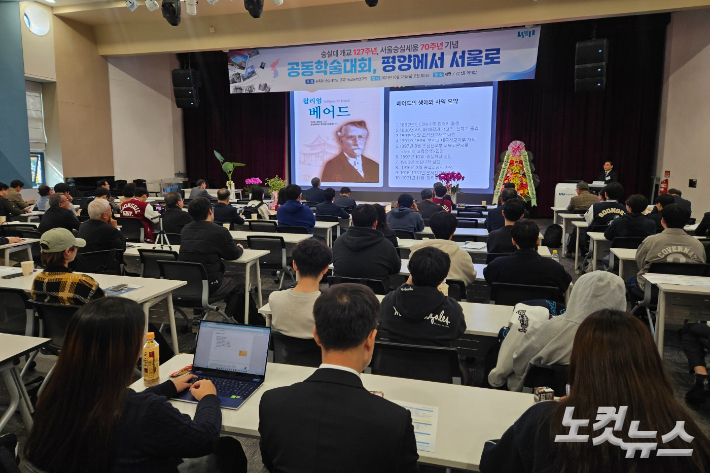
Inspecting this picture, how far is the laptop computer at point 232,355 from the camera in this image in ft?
6.55

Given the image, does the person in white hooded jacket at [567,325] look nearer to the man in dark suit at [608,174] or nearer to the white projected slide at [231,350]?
the white projected slide at [231,350]

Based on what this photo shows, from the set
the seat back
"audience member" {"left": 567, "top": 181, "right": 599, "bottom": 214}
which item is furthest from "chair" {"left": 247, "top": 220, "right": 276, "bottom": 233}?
"audience member" {"left": 567, "top": 181, "right": 599, "bottom": 214}

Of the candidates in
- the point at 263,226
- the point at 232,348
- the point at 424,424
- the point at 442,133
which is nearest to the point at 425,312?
the point at 424,424

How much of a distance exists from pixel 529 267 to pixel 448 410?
1.77 meters

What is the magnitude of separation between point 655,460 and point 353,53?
9.45 m

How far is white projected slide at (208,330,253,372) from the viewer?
2014mm

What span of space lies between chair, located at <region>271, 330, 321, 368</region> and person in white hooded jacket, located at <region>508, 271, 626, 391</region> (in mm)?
923

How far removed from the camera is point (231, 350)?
203cm

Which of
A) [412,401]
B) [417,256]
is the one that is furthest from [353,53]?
[412,401]

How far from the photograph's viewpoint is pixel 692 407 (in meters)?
3.11

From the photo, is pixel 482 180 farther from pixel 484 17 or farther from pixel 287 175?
pixel 287 175

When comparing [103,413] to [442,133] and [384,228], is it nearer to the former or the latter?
[384,228]

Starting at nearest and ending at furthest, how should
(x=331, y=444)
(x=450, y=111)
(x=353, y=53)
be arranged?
(x=331, y=444)
(x=353, y=53)
(x=450, y=111)

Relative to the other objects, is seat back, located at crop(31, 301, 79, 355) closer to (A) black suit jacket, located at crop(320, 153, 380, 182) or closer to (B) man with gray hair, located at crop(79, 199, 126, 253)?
(B) man with gray hair, located at crop(79, 199, 126, 253)
